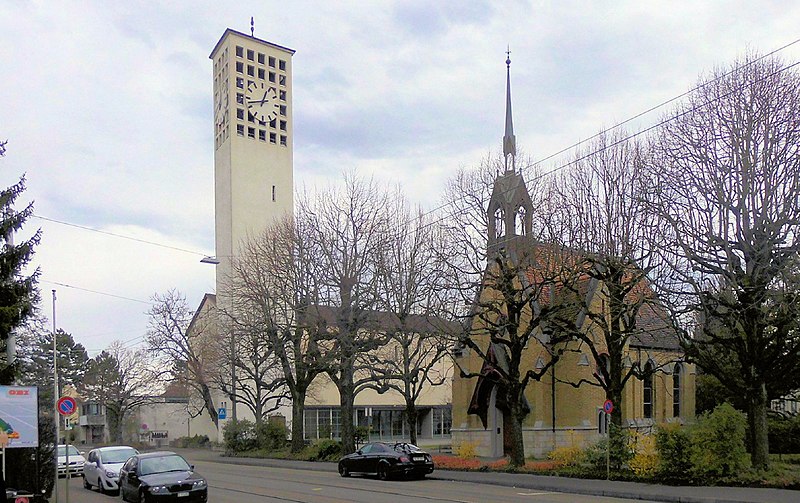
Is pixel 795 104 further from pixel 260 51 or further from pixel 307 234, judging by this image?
pixel 260 51

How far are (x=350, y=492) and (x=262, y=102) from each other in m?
48.9

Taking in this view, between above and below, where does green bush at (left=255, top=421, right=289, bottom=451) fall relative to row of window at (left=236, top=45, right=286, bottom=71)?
below

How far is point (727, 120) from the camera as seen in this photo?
22703 millimetres

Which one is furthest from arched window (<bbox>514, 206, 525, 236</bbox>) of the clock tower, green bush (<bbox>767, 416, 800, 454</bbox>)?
the clock tower

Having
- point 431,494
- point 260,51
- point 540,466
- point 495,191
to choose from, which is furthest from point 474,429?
point 260,51

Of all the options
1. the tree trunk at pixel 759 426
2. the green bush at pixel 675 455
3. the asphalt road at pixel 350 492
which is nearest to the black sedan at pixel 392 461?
the asphalt road at pixel 350 492

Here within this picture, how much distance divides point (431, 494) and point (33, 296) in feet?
41.5

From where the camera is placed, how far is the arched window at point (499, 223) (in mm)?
30906

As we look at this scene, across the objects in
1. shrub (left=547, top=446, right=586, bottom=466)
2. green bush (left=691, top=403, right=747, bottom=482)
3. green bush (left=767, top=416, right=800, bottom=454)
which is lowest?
green bush (left=767, top=416, right=800, bottom=454)

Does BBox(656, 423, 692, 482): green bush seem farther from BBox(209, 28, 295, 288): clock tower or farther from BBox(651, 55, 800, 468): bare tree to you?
BBox(209, 28, 295, 288): clock tower

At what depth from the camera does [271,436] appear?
50469 millimetres

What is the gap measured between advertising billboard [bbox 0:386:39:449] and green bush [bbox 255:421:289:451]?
1297 inches

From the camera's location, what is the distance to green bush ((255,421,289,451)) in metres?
50.2

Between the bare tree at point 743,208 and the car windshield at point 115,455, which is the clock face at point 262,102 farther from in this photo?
the bare tree at point 743,208
